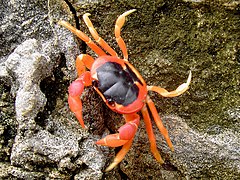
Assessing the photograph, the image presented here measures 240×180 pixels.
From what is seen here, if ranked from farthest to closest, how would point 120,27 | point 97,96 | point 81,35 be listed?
point 97,96, point 81,35, point 120,27

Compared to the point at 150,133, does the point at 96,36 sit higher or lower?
higher

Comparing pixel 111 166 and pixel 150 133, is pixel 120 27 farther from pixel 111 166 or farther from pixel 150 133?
pixel 111 166

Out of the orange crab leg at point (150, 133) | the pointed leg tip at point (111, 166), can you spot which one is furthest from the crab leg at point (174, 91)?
the pointed leg tip at point (111, 166)

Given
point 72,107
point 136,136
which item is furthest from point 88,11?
point 136,136

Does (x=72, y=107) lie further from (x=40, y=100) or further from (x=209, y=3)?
(x=209, y=3)

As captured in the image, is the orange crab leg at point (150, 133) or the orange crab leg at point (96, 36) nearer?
the orange crab leg at point (96, 36)

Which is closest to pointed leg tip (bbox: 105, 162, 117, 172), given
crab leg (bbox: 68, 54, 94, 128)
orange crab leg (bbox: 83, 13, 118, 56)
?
crab leg (bbox: 68, 54, 94, 128)

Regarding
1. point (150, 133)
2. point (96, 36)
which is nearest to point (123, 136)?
point (150, 133)

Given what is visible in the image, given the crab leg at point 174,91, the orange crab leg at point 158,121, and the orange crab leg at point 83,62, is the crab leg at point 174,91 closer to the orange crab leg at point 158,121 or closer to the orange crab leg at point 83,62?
the orange crab leg at point 158,121
